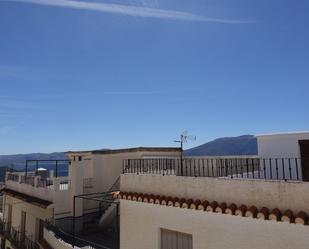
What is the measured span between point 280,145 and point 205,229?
511 centimetres

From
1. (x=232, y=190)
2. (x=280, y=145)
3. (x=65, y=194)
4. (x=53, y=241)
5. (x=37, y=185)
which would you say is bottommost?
(x=53, y=241)

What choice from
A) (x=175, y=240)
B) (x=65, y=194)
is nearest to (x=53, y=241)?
(x=65, y=194)

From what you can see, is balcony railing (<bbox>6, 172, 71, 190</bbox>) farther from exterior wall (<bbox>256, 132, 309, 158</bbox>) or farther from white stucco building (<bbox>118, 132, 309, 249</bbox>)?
exterior wall (<bbox>256, 132, 309, 158</bbox>)

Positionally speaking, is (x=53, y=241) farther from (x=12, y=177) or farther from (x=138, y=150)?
(x=12, y=177)

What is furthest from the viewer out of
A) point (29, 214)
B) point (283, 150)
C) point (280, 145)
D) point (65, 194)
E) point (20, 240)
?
point (20, 240)

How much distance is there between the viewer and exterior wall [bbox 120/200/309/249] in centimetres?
757

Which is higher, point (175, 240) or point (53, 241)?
point (175, 240)

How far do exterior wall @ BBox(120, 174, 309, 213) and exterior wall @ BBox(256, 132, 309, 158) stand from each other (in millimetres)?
4267

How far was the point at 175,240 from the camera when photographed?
32.6ft

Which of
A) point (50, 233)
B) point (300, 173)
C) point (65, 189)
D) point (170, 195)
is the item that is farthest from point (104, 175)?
point (300, 173)

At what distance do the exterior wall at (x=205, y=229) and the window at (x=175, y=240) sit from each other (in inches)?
7.5

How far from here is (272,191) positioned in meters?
7.93

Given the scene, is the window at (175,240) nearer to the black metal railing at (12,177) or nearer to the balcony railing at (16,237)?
the balcony railing at (16,237)

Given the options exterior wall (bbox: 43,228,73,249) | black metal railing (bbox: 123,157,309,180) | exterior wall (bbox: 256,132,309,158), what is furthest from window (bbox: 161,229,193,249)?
exterior wall (bbox: 43,228,73,249)
